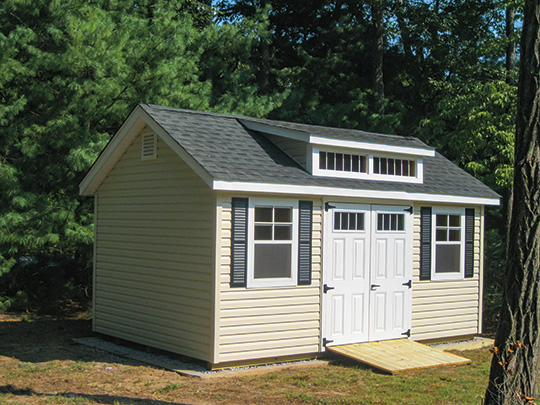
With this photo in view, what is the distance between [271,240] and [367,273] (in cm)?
208

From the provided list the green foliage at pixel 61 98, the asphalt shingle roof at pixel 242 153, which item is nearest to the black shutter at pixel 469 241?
the asphalt shingle roof at pixel 242 153

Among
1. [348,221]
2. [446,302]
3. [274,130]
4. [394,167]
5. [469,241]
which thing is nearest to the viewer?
[348,221]

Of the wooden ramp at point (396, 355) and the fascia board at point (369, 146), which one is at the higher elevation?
the fascia board at point (369, 146)

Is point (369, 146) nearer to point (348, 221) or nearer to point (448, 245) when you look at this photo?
point (348, 221)

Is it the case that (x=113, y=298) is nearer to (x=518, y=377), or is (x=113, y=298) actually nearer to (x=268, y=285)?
(x=268, y=285)

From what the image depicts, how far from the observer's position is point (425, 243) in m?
11.9

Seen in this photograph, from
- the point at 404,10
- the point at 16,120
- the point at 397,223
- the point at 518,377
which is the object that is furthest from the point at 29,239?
the point at 404,10

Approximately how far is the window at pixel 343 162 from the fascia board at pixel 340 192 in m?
Answer: 0.60

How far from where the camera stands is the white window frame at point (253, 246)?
31.3 ft

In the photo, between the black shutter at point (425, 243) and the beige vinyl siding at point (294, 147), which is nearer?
the beige vinyl siding at point (294, 147)

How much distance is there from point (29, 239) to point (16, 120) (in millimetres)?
2685

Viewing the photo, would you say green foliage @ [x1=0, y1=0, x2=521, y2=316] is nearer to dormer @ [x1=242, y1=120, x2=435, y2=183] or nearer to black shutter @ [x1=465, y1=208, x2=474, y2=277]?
black shutter @ [x1=465, y1=208, x2=474, y2=277]

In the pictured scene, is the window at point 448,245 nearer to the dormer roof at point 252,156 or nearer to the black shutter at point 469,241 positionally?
the black shutter at point 469,241

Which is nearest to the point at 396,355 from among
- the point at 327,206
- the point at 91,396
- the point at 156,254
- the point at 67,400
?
the point at 327,206
